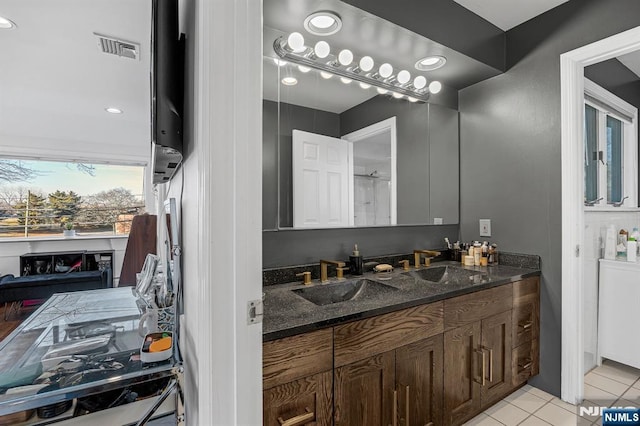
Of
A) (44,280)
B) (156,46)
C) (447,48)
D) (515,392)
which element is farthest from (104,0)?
(44,280)

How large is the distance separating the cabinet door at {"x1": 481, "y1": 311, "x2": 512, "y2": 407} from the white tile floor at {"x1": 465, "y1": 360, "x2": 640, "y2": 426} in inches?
4.0

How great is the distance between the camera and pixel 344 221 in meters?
1.92

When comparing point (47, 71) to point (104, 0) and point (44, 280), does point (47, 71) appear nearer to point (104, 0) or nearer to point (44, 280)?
point (104, 0)

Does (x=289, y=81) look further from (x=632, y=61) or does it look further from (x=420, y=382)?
(x=632, y=61)

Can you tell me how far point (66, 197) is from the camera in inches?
183

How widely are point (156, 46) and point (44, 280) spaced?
4395mm

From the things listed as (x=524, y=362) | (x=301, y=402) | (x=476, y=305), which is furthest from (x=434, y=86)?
(x=301, y=402)

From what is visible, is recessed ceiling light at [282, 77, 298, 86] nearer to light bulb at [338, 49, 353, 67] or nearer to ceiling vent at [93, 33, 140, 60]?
light bulb at [338, 49, 353, 67]

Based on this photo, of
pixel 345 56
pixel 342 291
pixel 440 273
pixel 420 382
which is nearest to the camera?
pixel 420 382

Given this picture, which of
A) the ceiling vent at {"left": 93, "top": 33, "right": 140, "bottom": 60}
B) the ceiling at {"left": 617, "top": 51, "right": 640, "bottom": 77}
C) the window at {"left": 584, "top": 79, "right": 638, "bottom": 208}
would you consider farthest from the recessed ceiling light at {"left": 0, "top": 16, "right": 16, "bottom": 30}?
the ceiling at {"left": 617, "top": 51, "right": 640, "bottom": 77}

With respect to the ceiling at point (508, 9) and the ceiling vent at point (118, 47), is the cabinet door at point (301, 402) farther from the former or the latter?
the ceiling vent at point (118, 47)

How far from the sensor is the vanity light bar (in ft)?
5.49

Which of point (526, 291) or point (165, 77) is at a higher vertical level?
point (165, 77)

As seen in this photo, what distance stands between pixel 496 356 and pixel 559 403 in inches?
23.7
